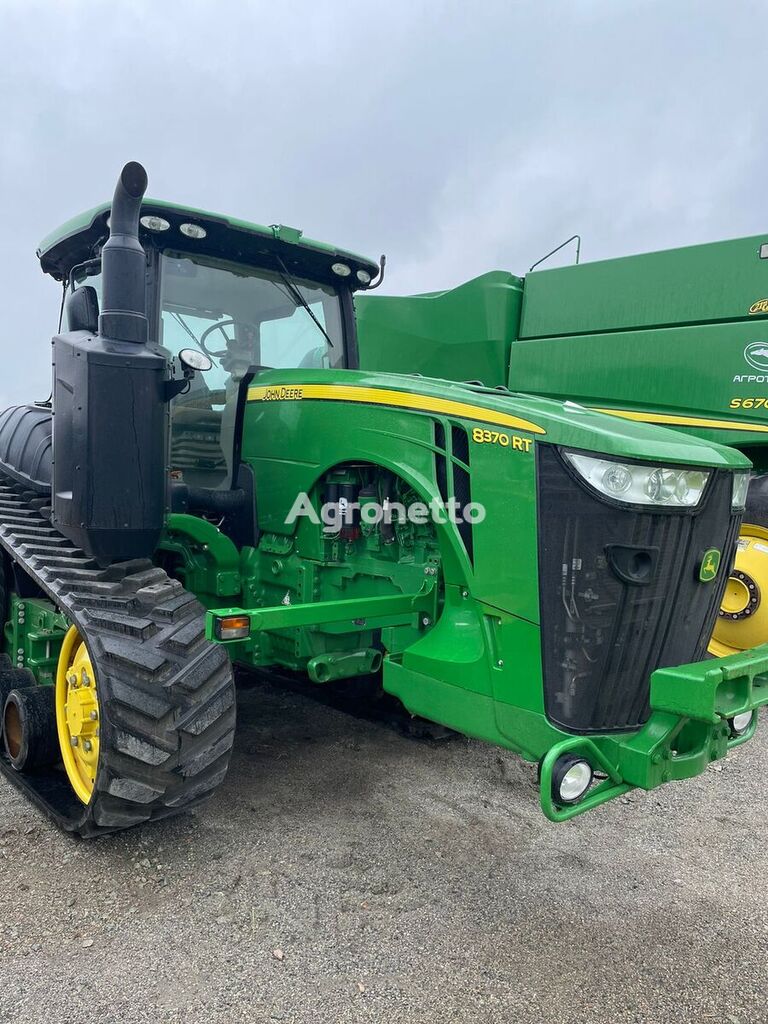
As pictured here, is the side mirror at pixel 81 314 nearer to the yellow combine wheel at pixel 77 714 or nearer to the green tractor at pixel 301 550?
the green tractor at pixel 301 550

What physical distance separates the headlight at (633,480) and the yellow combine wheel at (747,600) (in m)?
3.04

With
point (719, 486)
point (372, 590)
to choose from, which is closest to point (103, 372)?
point (372, 590)

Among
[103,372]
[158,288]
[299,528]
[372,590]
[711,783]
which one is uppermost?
[158,288]

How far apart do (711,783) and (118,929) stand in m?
2.95

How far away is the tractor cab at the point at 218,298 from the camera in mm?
3957

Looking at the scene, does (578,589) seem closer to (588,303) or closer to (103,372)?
(103,372)

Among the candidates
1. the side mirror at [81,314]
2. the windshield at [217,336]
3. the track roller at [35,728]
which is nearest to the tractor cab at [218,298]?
the windshield at [217,336]

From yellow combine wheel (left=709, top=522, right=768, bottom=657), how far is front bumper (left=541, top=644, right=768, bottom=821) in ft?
9.68

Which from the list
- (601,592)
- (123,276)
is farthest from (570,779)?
(123,276)

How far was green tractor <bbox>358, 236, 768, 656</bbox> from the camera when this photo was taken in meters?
5.50

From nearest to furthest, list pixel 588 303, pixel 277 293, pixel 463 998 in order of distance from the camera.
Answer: pixel 463 998 < pixel 277 293 < pixel 588 303

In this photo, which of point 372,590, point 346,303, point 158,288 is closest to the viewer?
point 372,590

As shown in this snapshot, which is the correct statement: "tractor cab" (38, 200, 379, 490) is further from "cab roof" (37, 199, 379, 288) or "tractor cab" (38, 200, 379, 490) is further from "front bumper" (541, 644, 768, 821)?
"front bumper" (541, 644, 768, 821)

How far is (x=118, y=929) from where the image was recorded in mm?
2654
